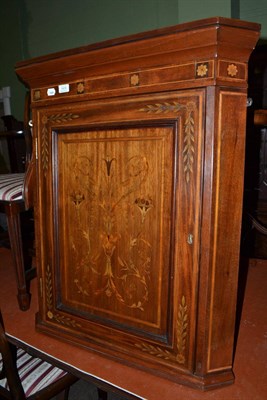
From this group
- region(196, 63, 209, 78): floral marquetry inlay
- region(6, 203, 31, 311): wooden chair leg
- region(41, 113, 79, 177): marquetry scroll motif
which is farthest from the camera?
region(6, 203, 31, 311): wooden chair leg

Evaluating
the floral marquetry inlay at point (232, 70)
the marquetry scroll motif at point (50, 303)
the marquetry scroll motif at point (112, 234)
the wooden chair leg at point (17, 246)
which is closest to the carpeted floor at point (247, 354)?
the wooden chair leg at point (17, 246)

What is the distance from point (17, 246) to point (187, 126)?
101cm

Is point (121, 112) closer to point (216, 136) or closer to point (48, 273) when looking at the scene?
point (216, 136)

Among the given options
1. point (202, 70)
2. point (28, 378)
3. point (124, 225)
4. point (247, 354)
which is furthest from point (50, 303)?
point (202, 70)

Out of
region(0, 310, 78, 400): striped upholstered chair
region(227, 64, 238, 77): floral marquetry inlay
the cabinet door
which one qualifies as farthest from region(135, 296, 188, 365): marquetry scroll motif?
region(227, 64, 238, 77): floral marquetry inlay

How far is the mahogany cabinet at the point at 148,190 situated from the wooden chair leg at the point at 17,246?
29 centimetres

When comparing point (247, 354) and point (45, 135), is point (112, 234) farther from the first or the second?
point (247, 354)

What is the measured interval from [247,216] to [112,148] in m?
1.38

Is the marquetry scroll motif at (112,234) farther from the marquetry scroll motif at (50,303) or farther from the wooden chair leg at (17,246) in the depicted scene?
the wooden chair leg at (17,246)

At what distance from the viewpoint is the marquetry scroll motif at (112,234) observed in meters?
0.99

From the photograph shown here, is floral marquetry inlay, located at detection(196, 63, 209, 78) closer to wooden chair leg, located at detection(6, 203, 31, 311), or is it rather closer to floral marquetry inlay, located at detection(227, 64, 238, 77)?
floral marquetry inlay, located at detection(227, 64, 238, 77)

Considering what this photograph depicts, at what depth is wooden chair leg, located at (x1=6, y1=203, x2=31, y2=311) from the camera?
1.44 metres

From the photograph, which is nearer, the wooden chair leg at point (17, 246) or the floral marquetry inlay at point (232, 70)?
the floral marquetry inlay at point (232, 70)

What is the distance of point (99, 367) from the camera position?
42.1 inches
